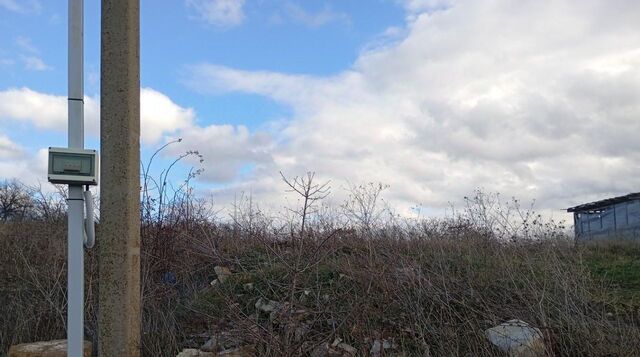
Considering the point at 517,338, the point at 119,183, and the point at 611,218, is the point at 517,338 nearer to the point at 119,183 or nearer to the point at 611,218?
the point at 119,183

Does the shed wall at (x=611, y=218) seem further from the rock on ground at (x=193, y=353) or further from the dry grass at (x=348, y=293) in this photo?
the rock on ground at (x=193, y=353)

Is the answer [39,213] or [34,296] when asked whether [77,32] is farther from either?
[39,213]

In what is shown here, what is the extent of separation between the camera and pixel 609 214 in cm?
2564

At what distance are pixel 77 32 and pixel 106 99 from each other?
2.08 feet

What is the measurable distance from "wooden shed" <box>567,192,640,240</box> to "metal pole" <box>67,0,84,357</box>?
71.4 ft

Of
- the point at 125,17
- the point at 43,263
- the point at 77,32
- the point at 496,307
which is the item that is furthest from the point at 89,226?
the point at 43,263

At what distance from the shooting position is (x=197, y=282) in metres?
8.00

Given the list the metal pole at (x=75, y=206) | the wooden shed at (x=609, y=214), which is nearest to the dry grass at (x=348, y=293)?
the metal pole at (x=75, y=206)

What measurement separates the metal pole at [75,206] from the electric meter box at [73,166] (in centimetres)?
10

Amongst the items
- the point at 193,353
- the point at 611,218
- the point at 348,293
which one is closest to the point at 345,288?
the point at 348,293

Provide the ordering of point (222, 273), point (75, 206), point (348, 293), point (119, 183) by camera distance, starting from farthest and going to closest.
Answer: point (222, 273)
point (348, 293)
point (119, 183)
point (75, 206)

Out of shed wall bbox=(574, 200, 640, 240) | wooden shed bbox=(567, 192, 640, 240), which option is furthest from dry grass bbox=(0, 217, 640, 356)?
wooden shed bbox=(567, 192, 640, 240)

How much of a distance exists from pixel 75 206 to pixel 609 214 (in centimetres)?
2594

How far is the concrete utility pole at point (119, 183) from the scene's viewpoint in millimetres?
4574
